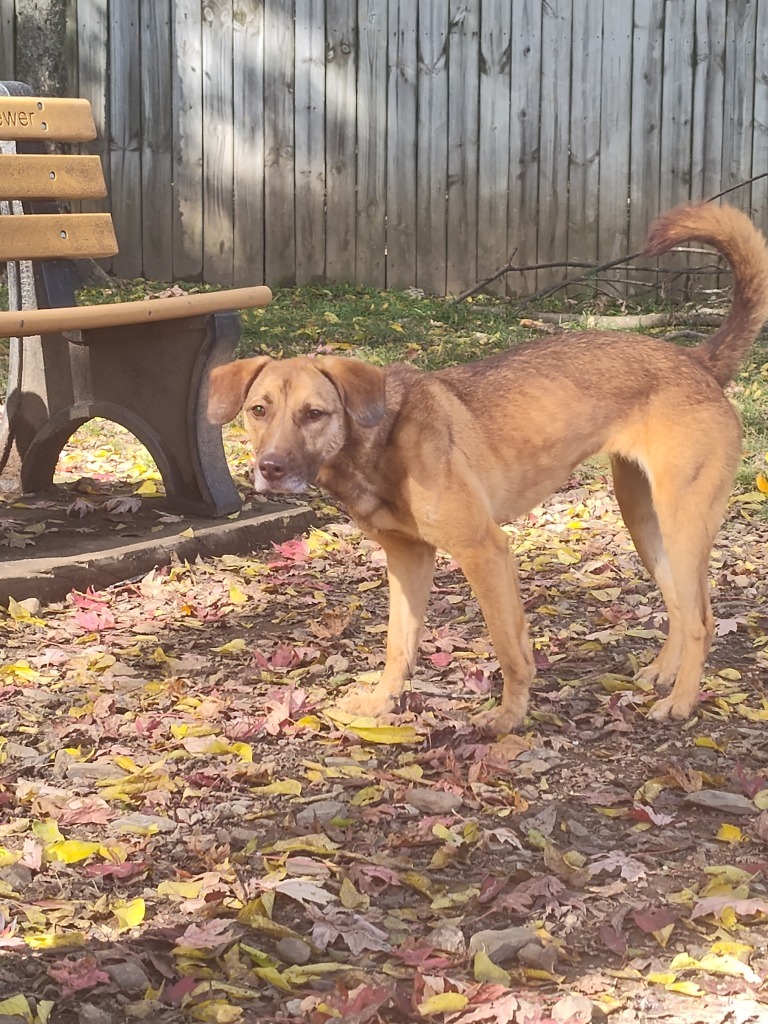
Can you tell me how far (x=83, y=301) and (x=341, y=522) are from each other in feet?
15.1

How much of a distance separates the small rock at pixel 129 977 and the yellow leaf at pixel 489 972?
688 mm

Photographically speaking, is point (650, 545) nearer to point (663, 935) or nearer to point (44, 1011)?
point (663, 935)

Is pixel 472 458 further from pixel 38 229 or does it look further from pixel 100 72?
pixel 100 72

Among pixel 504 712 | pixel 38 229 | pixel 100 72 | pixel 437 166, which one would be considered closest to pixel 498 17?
pixel 437 166

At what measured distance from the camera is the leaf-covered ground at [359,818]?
→ 277cm

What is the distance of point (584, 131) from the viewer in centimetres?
1139

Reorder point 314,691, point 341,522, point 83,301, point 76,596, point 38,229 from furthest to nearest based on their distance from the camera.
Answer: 1. point 83,301
2. point 341,522
3. point 38,229
4. point 76,596
5. point 314,691

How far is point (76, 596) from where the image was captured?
5.29m

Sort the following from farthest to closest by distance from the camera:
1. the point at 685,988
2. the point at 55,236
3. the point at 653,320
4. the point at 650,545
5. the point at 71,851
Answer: the point at 653,320
the point at 55,236
the point at 650,545
the point at 71,851
the point at 685,988

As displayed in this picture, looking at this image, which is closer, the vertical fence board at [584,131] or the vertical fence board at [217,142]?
the vertical fence board at [584,131]

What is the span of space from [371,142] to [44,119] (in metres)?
5.51

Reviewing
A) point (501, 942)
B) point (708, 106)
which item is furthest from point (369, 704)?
point (708, 106)

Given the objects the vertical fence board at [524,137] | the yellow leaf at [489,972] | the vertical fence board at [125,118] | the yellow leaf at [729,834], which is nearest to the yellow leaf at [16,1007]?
the yellow leaf at [489,972]

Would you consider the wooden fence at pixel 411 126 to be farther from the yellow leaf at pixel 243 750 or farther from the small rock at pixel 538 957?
the small rock at pixel 538 957
